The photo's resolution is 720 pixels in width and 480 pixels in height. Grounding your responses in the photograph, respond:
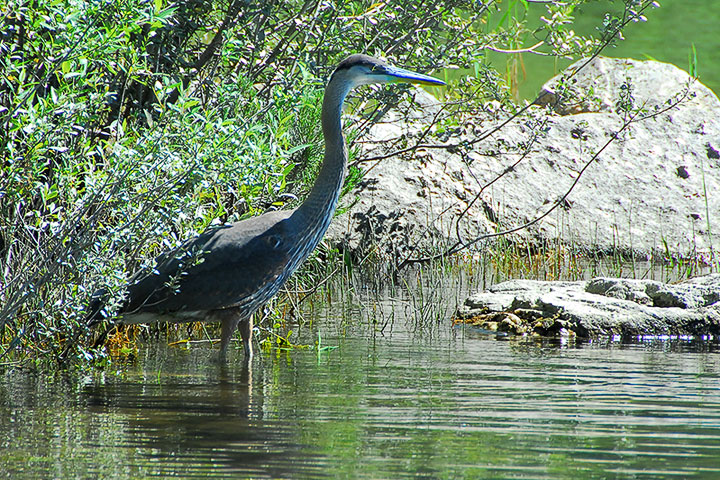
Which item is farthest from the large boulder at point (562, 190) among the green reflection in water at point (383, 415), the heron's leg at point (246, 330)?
the green reflection in water at point (383, 415)

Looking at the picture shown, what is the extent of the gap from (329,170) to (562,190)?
572cm

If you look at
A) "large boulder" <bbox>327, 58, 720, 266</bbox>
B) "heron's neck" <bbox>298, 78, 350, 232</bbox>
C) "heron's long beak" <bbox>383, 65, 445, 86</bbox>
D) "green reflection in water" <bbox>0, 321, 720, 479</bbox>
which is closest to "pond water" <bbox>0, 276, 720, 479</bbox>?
"green reflection in water" <bbox>0, 321, 720, 479</bbox>

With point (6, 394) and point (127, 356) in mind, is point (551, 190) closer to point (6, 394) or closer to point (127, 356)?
point (127, 356)

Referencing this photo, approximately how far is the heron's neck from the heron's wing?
208 millimetres

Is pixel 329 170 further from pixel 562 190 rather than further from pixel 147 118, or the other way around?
pixel 562 190

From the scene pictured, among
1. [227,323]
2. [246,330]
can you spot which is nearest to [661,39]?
[246,330]

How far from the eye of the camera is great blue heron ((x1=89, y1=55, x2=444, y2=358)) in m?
6.07

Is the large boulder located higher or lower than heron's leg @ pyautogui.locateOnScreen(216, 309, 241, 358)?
higher

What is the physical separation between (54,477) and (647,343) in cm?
453

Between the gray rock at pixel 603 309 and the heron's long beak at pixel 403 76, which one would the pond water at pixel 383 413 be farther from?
the heron's long beak at pixel 403 76

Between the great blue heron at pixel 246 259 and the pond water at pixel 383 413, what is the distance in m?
0.35

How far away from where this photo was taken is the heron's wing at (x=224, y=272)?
6.07 meters

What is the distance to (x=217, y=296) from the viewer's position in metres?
6.14

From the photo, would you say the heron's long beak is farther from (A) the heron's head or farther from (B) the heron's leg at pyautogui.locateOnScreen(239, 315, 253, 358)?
(B) the heron's leg at pyautogui.locateOnScreen(239, 315, 253, 358)
